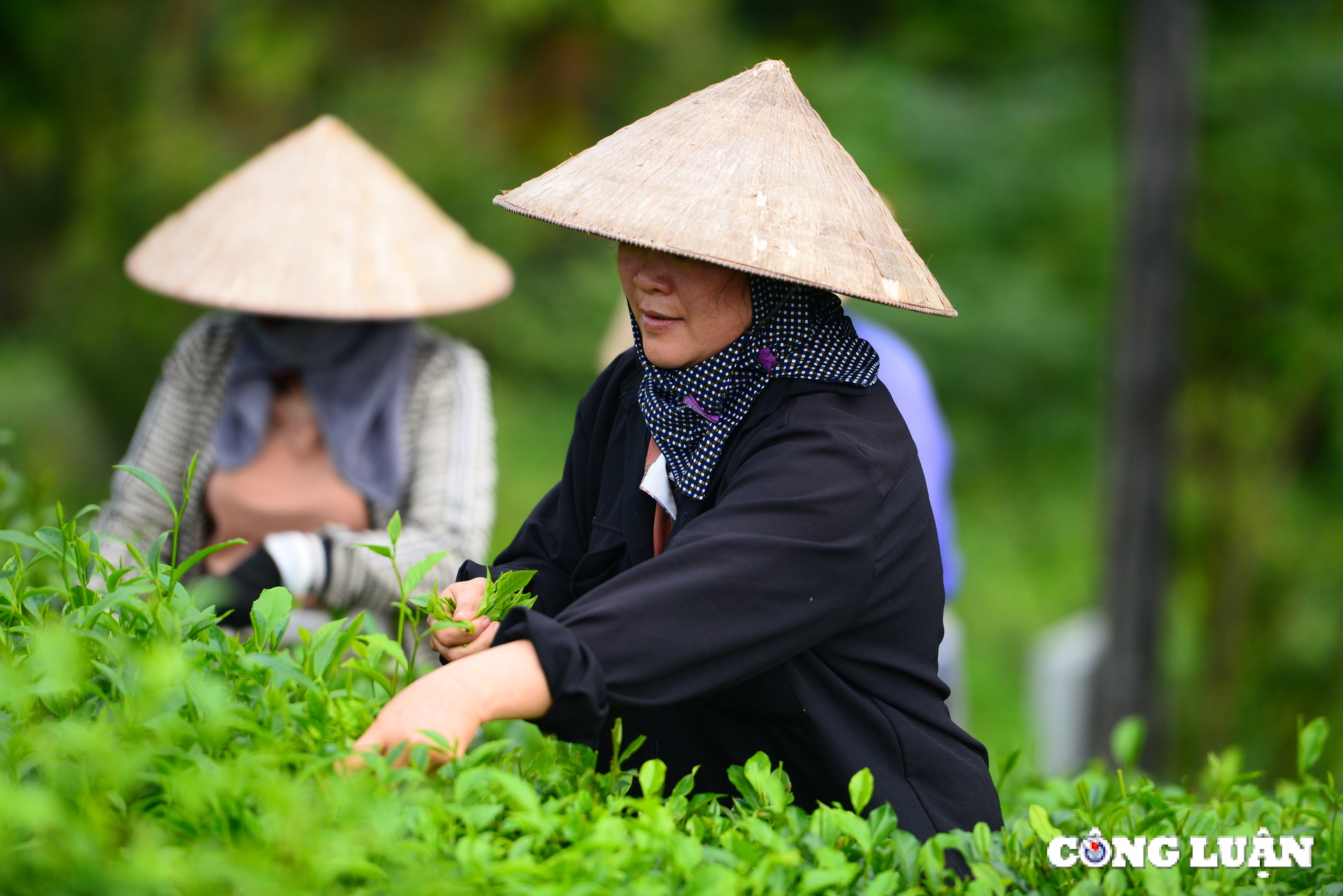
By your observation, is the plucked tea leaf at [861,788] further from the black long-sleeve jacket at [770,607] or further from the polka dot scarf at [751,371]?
the polka dot scarf at [751,371]

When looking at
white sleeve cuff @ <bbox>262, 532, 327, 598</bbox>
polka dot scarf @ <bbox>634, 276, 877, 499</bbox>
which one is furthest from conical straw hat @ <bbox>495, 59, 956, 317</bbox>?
white sleeve cuff @ <bbox>262, 532, 327, 598</bbox>

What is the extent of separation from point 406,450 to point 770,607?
1729 millimetres

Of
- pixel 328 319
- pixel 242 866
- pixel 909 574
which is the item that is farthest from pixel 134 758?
pixel 328 319

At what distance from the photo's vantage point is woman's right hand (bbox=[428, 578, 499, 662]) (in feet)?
4.61

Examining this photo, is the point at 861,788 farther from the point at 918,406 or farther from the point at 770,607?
the point at 918,406

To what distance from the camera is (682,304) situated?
1547mm

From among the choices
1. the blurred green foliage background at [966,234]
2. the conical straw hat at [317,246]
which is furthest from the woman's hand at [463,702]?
the blurred green foliage background at [966,234]

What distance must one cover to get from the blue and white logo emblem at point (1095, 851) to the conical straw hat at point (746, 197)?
0.61 metres

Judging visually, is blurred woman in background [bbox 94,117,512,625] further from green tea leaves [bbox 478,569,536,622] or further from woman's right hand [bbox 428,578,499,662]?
green tea leaves [bbox 478,569,536,622]

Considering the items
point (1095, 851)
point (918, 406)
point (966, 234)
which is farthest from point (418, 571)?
point (966, 234)

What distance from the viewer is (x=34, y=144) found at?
6.90 m

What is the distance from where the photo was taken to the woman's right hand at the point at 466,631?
1.41 metres

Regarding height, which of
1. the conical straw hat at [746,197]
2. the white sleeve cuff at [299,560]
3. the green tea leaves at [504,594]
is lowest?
the white sleeve cuff at [299,560]

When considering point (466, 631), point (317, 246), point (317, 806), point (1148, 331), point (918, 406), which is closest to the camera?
point (317, 806)
